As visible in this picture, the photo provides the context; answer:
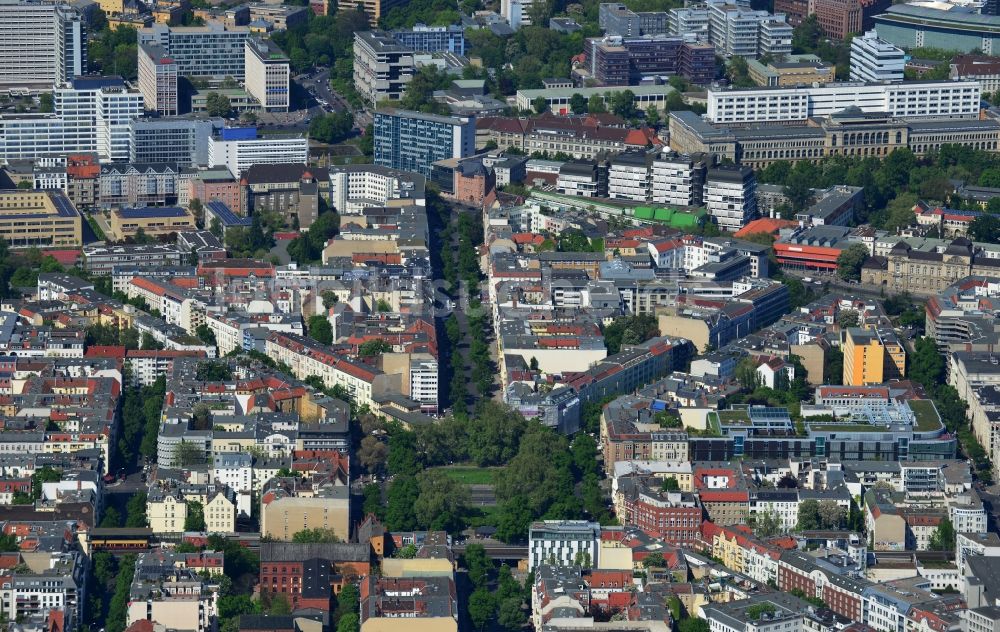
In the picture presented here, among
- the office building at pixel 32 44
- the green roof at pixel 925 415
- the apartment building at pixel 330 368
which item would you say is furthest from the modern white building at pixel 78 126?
the green roof at pixel 925 415

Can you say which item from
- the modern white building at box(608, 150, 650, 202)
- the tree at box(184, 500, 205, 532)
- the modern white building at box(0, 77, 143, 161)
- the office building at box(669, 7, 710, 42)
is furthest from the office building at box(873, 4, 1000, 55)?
the tree at box(184, 500, 205, 532)

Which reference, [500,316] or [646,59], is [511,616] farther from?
[646,59]

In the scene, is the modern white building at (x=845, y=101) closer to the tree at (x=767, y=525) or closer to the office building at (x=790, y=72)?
the office building at (x=790, y=72)

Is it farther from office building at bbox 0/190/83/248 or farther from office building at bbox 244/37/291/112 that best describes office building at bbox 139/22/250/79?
office building at bbox 0/190/83/248

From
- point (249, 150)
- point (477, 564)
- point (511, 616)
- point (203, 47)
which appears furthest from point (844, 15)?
point (511, 616)

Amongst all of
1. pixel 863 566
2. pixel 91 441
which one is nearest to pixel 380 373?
pixel 91 441
